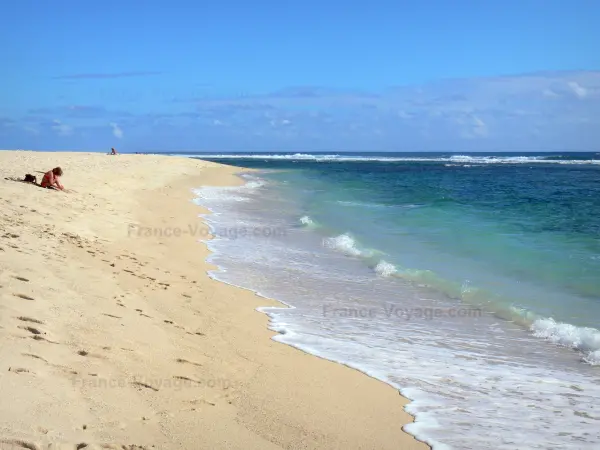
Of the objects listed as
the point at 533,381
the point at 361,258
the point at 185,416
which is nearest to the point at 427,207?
the point at 361,258

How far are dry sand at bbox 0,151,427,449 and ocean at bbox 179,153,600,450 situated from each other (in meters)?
0.47

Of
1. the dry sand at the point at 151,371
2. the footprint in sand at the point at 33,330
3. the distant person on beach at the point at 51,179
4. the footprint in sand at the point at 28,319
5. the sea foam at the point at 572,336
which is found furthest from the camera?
the distant person on beach at the point at 51,179

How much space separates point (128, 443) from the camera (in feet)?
11.3

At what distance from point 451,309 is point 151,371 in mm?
4800

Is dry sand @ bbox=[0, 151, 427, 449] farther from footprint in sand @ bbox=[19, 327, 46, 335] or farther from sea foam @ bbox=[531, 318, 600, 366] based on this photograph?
sea foam @ bbox=[531, 318, 600, 366]

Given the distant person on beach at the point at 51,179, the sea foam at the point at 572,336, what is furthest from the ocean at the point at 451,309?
the distant person on beach at the point at 51,179

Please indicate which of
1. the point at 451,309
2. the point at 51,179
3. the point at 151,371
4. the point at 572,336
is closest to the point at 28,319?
the point at 151,371

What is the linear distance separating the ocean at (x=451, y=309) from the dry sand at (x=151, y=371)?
0.47 meters

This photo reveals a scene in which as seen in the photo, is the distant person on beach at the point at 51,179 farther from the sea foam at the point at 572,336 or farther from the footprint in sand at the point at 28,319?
the sea foam at the point at 572,336

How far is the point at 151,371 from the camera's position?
4605 millimetres

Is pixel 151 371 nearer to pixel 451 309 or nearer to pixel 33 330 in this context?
pixel 33 330

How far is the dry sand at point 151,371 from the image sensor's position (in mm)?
3645

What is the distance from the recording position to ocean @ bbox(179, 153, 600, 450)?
15.5 ft

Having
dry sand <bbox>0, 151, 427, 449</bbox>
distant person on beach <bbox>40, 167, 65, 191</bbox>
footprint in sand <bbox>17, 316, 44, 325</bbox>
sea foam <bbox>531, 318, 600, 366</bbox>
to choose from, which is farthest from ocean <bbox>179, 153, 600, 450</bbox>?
distant person on beach <bbox>40, 167, 65, 191</bbox>
